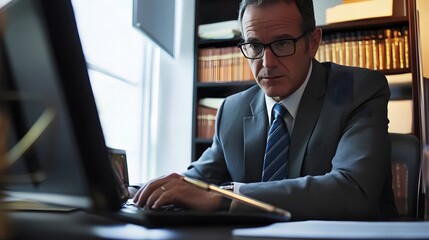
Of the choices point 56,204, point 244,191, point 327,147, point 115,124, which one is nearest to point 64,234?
point 56,204

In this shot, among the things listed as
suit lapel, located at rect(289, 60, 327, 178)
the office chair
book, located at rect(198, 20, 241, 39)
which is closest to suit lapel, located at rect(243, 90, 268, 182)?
suit lapel, located at rect(289, 60, 327, 178)

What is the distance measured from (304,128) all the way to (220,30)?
1.58 meters

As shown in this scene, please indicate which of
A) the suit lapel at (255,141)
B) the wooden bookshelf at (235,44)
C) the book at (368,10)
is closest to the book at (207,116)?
the wooden bookshelf at (235,44)

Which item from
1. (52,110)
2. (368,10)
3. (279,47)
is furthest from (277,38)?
(368,10)

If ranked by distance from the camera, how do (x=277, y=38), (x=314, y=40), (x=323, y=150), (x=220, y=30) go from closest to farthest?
(x=323, y=150)
(x=277, y=38)
(x=314, y=40)
(x=220, y=30)

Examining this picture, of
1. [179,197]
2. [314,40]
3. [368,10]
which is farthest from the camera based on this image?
[368,10]

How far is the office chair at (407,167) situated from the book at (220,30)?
57.5 inches

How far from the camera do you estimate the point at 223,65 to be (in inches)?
106

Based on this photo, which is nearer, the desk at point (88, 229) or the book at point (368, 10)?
the desk at point (88, 229)

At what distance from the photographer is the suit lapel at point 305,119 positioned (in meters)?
1.18

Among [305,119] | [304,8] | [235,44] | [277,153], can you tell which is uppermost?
[235,44]

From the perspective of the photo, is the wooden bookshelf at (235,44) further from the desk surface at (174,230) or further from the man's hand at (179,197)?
the desk surface at (174,230)

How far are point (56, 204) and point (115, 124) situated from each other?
214 cm

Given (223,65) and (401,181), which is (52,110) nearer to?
(401,181)
